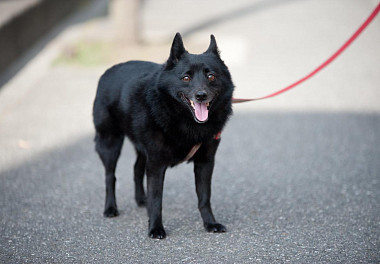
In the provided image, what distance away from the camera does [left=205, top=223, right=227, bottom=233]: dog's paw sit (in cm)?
436

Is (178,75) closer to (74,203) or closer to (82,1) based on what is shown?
(74,203)

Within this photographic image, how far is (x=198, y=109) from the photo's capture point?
4043 millimetres

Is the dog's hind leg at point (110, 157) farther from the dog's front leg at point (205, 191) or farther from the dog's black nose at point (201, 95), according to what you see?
the dog's black nose at point (201, 95)

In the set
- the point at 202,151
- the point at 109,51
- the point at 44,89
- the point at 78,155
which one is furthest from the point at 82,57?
the point at 202,151

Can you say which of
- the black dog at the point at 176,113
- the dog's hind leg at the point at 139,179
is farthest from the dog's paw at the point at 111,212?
the black dog at the point at 176,113

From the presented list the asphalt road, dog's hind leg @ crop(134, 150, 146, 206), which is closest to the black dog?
the asphalt road

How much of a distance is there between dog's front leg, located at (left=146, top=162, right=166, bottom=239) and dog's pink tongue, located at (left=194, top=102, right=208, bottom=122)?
Result: 1.80ft

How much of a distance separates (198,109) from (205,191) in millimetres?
761

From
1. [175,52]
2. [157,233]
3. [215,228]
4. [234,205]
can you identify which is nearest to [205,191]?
[215,228]

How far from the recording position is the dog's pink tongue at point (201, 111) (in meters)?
4.02

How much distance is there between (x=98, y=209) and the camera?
4.95 metres

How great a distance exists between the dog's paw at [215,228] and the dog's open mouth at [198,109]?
91 centimetres

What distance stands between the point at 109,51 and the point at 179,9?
5739 millimetres

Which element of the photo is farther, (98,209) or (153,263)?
(98,209)
